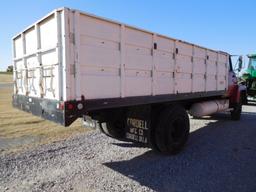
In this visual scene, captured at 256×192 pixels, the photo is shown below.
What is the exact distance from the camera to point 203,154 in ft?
18.5

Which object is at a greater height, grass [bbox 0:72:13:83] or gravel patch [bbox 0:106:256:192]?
grass [bbox 0:72:13:83]

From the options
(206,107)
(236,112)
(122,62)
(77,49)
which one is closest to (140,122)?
(122,62)

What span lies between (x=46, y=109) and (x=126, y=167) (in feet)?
6.16

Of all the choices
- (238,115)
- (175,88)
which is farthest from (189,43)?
(238,115)

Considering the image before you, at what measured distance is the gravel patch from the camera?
4.05 m

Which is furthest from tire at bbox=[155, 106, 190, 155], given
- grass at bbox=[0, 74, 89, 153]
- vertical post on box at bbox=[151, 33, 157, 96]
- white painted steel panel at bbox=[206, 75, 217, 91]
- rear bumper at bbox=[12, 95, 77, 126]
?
grass at bbox=[0, 74, 89, 153]

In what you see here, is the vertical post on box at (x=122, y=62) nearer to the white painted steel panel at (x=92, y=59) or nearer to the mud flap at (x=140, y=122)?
the white painted steel panel at (x=92, y=59)

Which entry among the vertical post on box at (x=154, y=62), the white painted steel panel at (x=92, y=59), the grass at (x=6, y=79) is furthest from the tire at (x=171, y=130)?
the grass at (x=6, y=79)

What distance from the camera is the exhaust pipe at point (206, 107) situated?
7.44m

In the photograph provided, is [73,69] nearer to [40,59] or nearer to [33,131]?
[40,59]

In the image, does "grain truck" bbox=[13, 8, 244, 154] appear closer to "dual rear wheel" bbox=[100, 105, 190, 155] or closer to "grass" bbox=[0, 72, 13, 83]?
"dual rear wheel" bbox=[100, 105, 190, 155]

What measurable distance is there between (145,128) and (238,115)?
631cm

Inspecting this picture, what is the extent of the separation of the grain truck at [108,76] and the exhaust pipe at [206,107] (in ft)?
2.68

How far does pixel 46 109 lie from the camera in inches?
161
